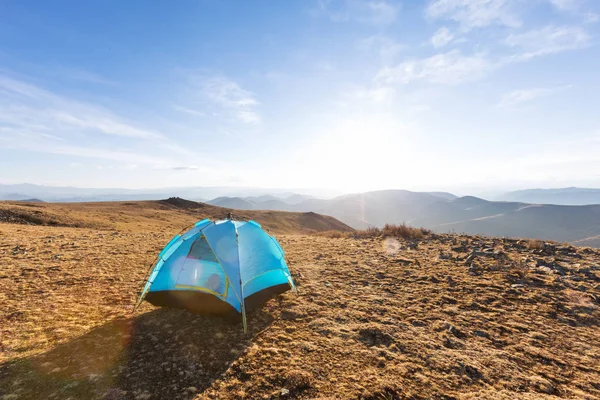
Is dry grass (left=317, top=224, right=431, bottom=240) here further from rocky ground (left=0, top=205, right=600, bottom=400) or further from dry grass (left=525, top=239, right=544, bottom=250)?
rocky ground (left=0, top=205, right=600, bottom=400)

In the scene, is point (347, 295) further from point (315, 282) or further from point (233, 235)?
point (233, 235)

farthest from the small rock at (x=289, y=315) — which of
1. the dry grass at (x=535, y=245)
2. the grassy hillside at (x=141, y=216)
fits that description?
the grassy hillside at (x=141, y=216)

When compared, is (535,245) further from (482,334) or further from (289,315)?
(289,315)

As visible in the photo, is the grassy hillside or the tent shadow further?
the grassy hillside

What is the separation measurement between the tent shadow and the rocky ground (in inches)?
0.9

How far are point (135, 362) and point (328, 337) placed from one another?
3560 millimetres

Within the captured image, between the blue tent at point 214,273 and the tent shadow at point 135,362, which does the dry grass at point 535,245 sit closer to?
the blue tent at point 214,273

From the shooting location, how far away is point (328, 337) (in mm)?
5289

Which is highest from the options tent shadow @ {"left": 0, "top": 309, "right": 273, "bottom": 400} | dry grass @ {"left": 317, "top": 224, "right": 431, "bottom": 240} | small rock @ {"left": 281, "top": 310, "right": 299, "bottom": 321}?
dry grass @ {"left": 317, "top": 224, "right": 431, "bottom": 240}

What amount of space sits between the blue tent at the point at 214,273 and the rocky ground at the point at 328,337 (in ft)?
1.51

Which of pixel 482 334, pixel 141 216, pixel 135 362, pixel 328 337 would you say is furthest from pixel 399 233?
pixel 141 216

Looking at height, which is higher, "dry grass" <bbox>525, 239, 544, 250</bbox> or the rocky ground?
"dry grass" <bbox>525, 239, 544, 250</bbox>

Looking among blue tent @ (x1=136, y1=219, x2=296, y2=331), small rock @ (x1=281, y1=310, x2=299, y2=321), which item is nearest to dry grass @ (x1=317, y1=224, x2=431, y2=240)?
small rock @ (x1=281, y1=310, x2=299, y2=321)

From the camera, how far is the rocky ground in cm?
403
